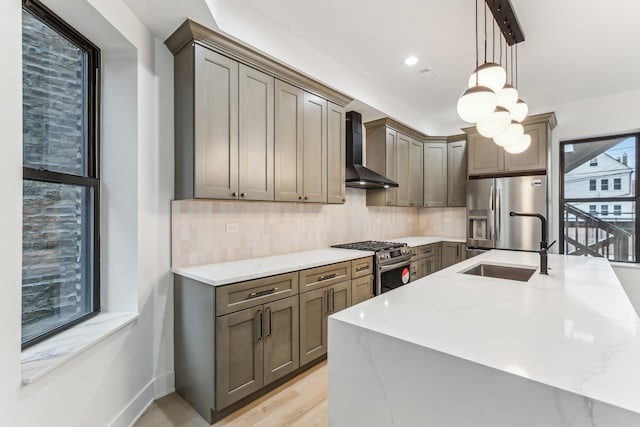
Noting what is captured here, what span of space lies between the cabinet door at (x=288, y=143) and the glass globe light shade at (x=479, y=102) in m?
1.47

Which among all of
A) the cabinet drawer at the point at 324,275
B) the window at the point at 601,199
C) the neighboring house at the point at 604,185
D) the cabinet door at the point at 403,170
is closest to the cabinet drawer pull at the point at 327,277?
the cabinet drawer at the point at 324,275

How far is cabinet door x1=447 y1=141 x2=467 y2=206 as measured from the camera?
4.69 metres

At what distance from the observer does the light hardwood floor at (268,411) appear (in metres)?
1.83

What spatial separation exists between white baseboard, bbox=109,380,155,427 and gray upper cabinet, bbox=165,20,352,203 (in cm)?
130

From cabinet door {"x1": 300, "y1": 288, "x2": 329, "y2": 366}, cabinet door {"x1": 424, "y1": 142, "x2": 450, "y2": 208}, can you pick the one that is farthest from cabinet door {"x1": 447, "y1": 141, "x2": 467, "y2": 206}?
cabinet door {"x1": 300, "y1": 288, "x2": 329, "y2": 366}

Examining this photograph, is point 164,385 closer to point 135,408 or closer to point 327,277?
point 135,408

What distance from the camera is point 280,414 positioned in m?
1.92

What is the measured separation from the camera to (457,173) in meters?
4.74

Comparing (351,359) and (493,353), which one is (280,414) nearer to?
(351,359)

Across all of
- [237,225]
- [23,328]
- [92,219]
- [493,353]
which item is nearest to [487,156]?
[237,225]

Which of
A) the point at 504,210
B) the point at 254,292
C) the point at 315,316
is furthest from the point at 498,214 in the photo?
the point at 254,292

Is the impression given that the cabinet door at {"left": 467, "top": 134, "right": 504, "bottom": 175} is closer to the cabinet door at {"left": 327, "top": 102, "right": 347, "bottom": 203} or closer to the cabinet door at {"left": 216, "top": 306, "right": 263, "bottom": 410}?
the cabinet door at {"left": 327, "top": 102, "right": 347, "bottom": 203}

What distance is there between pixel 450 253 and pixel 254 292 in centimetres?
346

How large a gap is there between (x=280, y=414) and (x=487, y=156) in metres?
4.01
